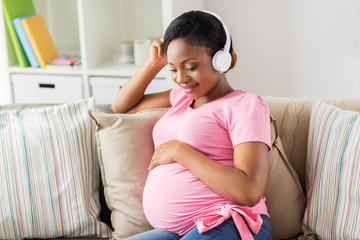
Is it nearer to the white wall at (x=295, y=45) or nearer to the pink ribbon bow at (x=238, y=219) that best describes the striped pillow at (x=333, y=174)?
the pink ribbon bow at (x=238, y=219)

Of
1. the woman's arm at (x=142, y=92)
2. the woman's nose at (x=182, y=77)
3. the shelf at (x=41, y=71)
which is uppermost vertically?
the woman's nose at (x=182, y=77)

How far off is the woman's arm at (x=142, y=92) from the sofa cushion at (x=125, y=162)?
0.10 m

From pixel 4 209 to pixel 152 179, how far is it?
0.50 metres

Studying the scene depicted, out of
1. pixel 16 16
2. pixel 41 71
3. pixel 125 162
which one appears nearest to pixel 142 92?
pixel 125 162

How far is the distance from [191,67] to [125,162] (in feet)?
1.31

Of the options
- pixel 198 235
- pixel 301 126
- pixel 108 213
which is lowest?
pixel 108 213

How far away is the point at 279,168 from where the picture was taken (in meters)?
1.58

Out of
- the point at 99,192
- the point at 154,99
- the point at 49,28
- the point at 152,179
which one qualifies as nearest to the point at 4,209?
the point at 99,192

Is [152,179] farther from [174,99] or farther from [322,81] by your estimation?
[322,81]

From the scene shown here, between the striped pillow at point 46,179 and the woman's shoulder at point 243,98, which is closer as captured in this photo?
the woman's shoulder at point 243,98

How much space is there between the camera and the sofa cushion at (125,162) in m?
1.61

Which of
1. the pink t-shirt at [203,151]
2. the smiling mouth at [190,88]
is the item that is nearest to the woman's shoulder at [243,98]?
the pink t-shirt at [203,151]

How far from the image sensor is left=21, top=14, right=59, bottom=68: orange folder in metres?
2.87

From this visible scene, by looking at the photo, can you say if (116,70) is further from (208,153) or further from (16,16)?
(208,153)
